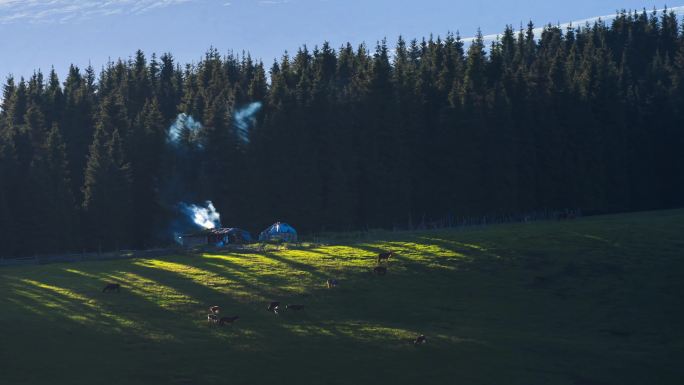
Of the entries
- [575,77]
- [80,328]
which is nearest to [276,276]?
[80,328]

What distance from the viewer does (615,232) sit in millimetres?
98625

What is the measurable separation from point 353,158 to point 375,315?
181 feet

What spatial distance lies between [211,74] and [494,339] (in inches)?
4931

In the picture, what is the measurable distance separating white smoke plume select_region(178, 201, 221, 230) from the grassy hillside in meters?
27.6

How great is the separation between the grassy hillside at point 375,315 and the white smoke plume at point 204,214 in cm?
2763

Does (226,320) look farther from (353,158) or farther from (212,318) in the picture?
(353,158)

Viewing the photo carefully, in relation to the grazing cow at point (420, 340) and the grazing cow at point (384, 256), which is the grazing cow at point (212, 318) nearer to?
the grazing cow at point (420, 340)

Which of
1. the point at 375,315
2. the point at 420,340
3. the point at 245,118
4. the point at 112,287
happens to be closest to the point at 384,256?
the point at 375,315

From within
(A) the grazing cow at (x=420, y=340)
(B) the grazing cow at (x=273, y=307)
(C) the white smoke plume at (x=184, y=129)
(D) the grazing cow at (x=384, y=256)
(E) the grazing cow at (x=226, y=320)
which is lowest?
(A) the grazing cow at (x=420, y=340)

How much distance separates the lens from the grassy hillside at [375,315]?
193ft

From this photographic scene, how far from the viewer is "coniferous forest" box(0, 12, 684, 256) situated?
11856cm

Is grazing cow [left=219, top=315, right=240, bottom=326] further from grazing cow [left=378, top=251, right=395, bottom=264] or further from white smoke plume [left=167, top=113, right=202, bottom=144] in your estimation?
white smoke plume [left=167, top=113, right=202, bottom=144]

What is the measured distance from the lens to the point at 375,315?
71.6 metres

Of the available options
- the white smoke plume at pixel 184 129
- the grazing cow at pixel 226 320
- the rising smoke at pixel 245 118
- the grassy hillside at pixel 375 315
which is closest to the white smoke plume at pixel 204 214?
the rising smoke at pixel 245 118
